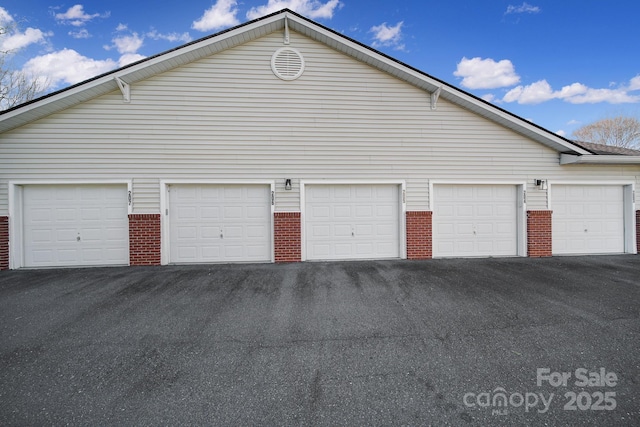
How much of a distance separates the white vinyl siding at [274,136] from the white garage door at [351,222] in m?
0.41

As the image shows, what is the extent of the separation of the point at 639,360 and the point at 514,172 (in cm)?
593

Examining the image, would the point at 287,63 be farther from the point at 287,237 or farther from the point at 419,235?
the point at 419,235

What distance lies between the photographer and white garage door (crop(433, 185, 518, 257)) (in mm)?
7344

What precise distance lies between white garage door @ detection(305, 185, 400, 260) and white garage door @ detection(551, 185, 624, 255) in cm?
481

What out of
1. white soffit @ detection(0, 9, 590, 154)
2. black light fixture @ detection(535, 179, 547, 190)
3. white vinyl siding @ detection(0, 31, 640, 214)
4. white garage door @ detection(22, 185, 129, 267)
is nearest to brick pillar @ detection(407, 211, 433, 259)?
white vinyl siding @ detection(0, 31, 640, 214)

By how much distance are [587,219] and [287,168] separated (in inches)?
349

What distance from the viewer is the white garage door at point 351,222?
7074 millimetres

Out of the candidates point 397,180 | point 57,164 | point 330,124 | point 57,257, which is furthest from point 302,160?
point 57,257

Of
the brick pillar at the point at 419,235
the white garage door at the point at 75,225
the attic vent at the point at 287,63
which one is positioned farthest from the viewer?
the brick pillar at the point at 419,235

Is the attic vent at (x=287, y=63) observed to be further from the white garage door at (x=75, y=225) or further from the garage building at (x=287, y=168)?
the white garage door at (x=75, y=225)

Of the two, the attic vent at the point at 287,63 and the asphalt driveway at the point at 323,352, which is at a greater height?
the attic vent at the point at 287,63

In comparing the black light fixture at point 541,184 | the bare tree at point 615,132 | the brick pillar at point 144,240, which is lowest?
the brick pillar at point 144,240

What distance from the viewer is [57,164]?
21.3ft

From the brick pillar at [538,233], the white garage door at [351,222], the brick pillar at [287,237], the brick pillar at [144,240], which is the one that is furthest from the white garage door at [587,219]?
the brick pillar at [144,240]
